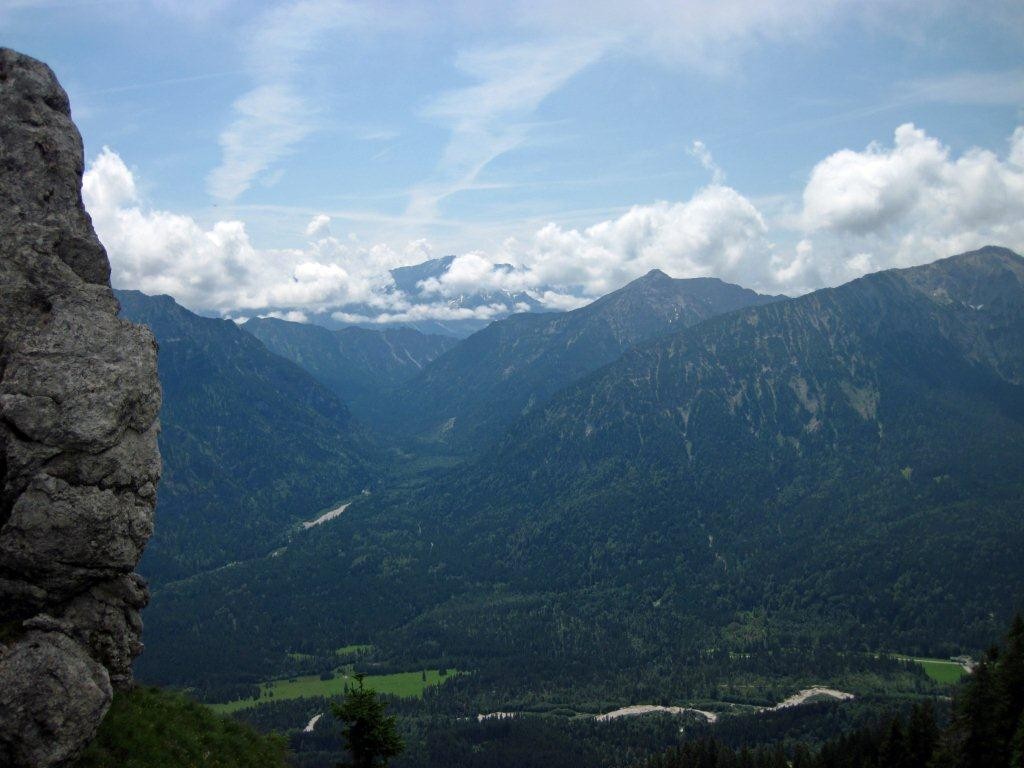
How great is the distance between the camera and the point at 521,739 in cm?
18412

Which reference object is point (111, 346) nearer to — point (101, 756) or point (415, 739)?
point (101, 756)

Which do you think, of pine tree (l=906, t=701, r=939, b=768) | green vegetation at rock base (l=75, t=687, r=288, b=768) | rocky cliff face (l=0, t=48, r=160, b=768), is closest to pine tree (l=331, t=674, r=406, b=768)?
green vegetation at rock base (l=75, t=687, r=288, b=768)

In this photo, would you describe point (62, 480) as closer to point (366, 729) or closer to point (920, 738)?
point (366, 729)

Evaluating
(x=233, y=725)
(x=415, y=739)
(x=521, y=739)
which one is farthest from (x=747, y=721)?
(x=233, y=725)

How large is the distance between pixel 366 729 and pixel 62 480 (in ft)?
81.9

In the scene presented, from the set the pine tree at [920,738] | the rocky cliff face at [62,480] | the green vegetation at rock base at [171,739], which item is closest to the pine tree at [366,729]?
the green vegetation at rock base at [171,739]

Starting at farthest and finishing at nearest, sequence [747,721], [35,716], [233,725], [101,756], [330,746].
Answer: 1. [747,721]
2. [330,746]
3. [233,725]
4. [101,756]
5. [35,716]

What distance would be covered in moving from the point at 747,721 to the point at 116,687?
7571 inches

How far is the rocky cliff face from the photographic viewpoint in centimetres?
3209

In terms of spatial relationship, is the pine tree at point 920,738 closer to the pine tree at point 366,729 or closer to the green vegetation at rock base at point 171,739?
the pine tree at point 366,729

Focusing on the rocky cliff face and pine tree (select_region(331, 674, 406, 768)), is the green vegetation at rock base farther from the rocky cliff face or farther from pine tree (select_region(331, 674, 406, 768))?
pine tree (select_region(331, 674, 406, 768))

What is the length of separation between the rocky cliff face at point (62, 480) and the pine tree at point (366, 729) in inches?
535

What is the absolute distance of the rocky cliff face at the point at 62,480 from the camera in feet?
105

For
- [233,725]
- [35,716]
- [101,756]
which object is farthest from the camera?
[233,725]
